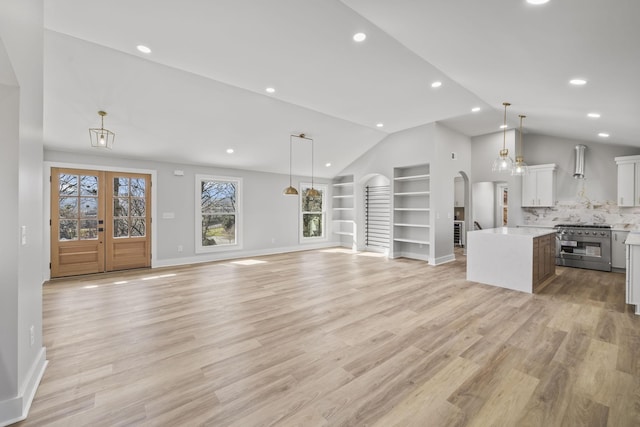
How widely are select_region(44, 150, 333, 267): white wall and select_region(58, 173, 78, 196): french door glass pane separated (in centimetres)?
26

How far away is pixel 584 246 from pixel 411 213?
353 cm

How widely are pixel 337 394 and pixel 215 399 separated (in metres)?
0.85

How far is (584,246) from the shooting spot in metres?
5.85

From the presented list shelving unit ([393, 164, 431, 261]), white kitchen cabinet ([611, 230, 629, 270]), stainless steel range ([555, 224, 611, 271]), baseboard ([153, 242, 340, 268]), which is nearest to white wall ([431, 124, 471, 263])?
shelving unit ([393, 164, 431, 261])

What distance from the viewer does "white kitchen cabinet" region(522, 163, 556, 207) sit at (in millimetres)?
6418

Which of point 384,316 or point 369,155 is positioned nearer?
point 384,316

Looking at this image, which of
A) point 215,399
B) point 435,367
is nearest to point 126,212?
point 215,399

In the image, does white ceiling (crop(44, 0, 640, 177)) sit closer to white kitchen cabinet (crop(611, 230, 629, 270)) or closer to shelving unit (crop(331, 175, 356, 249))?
white kitchen cabinet (crop(611, 230, 629, 270))

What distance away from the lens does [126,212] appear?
19.7 feet

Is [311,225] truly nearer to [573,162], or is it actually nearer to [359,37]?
[359,37]

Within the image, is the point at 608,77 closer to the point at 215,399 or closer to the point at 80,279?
the point at 215,399

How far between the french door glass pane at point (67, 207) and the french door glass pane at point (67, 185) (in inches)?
4.5

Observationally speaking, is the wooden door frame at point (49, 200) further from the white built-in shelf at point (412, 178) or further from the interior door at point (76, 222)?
the white built-in shelf at point (412, 178)

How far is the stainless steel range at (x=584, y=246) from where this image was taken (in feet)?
18.5
